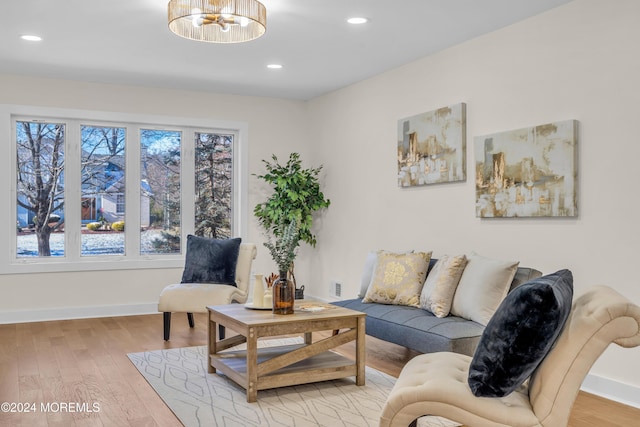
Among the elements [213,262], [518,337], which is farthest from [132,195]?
[518,337]

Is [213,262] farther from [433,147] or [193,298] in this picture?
[433,147]

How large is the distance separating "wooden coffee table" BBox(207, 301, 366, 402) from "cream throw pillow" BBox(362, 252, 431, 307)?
686 mm

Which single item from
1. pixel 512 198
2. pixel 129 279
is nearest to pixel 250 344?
pixel 512 198

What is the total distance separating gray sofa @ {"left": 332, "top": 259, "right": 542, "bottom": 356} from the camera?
3648 millimetres

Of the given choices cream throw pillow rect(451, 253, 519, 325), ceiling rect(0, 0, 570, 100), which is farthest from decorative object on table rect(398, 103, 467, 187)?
cream throw pillow rect(451, 253, 519, 325)

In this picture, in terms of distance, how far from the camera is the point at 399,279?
4590mm

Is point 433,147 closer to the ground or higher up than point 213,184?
higher up

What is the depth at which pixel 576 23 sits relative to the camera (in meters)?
3.91

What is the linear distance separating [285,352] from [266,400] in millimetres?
405

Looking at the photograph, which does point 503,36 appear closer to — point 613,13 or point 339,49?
point 613,13

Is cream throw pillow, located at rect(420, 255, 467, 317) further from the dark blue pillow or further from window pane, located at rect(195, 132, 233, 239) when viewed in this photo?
window pane, located at rect(195, 132, 233, 239)

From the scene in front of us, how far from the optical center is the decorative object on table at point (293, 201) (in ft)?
22.0

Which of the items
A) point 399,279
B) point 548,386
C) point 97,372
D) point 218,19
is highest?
point 218,19

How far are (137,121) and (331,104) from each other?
221cm
